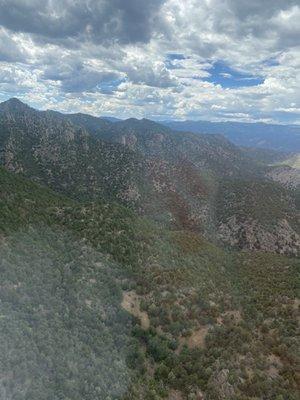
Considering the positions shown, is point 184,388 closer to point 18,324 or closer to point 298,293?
point 18,324

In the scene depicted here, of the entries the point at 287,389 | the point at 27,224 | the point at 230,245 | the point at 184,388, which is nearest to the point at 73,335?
the point at 184,388

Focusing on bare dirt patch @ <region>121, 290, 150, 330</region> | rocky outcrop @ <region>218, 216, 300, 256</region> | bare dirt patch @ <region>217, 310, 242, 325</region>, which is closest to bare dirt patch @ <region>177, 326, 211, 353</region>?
bare dirt patch @ <region>217, 310, 242, 325</region>

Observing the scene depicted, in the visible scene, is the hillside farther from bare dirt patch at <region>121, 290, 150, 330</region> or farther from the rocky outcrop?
the rocky outcrop

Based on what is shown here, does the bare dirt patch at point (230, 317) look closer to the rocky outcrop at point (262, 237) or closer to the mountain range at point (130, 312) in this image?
the mountain range at point (130, 312)

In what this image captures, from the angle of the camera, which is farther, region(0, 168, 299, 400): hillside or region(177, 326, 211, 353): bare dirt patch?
region(177, 326, 211, 353): bare dirt patch

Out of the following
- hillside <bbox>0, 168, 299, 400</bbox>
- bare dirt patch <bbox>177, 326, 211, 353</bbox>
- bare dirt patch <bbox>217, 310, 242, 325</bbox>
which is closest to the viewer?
hillside <bbox>0, 168, 299, 400</bbox>

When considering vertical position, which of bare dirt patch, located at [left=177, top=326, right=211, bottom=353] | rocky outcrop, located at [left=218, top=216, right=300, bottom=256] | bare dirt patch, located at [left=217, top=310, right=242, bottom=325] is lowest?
rocky outcrop, located at [left=218, top=216, right=300, bottom=256]

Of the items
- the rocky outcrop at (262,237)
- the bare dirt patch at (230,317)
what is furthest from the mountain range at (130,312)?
the rocky outcrop at (262,237)

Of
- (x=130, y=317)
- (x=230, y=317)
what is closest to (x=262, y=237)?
(x=230, y=317)

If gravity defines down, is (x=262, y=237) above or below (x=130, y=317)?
below

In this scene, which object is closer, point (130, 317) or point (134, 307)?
point (130, 317)

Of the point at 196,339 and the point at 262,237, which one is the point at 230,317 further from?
the point at 262,237
